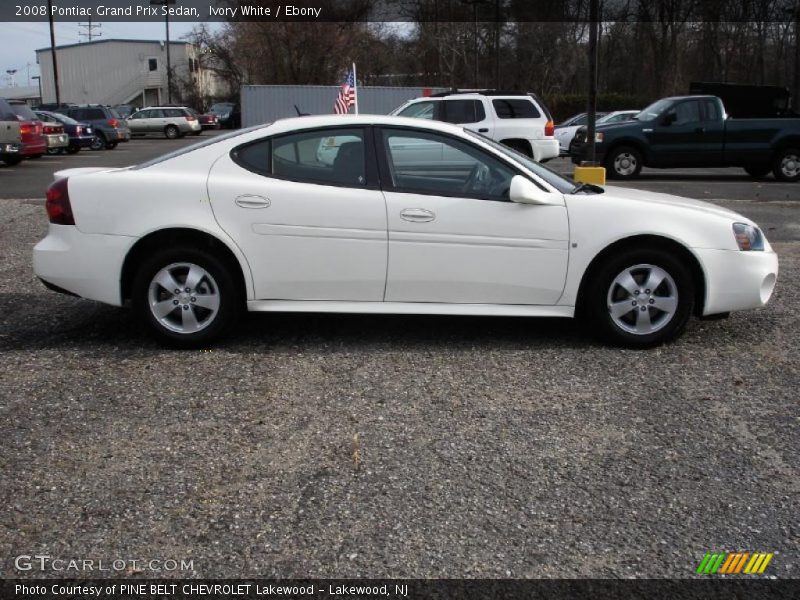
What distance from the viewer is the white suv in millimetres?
17750

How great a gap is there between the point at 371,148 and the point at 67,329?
8.17 ft

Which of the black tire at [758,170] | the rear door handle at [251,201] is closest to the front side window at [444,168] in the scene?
the rear door handle at [251,201]

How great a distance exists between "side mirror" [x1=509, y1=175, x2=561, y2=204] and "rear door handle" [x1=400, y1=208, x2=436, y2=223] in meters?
0.52

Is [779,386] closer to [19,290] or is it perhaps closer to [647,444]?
[647,444]

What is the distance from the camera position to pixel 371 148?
549 cm

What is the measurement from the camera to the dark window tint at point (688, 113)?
1831cm

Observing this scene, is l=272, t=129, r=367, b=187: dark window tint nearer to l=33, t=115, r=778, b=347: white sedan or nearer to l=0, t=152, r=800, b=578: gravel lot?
l=33, t=115, r=778, b=347: white sedan

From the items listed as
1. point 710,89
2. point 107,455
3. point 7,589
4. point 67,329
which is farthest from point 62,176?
point 710,89

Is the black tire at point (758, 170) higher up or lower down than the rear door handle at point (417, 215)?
lower down

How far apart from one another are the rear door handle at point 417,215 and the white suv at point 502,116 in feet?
41.5

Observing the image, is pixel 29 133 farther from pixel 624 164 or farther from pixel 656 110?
pixel 656 110

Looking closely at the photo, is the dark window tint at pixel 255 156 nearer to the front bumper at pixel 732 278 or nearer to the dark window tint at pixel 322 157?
the dark window tint at pixel 322 157

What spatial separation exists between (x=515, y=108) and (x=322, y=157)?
1341 centimetres

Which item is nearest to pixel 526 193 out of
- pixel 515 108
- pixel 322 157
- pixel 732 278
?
pixel 322 157
